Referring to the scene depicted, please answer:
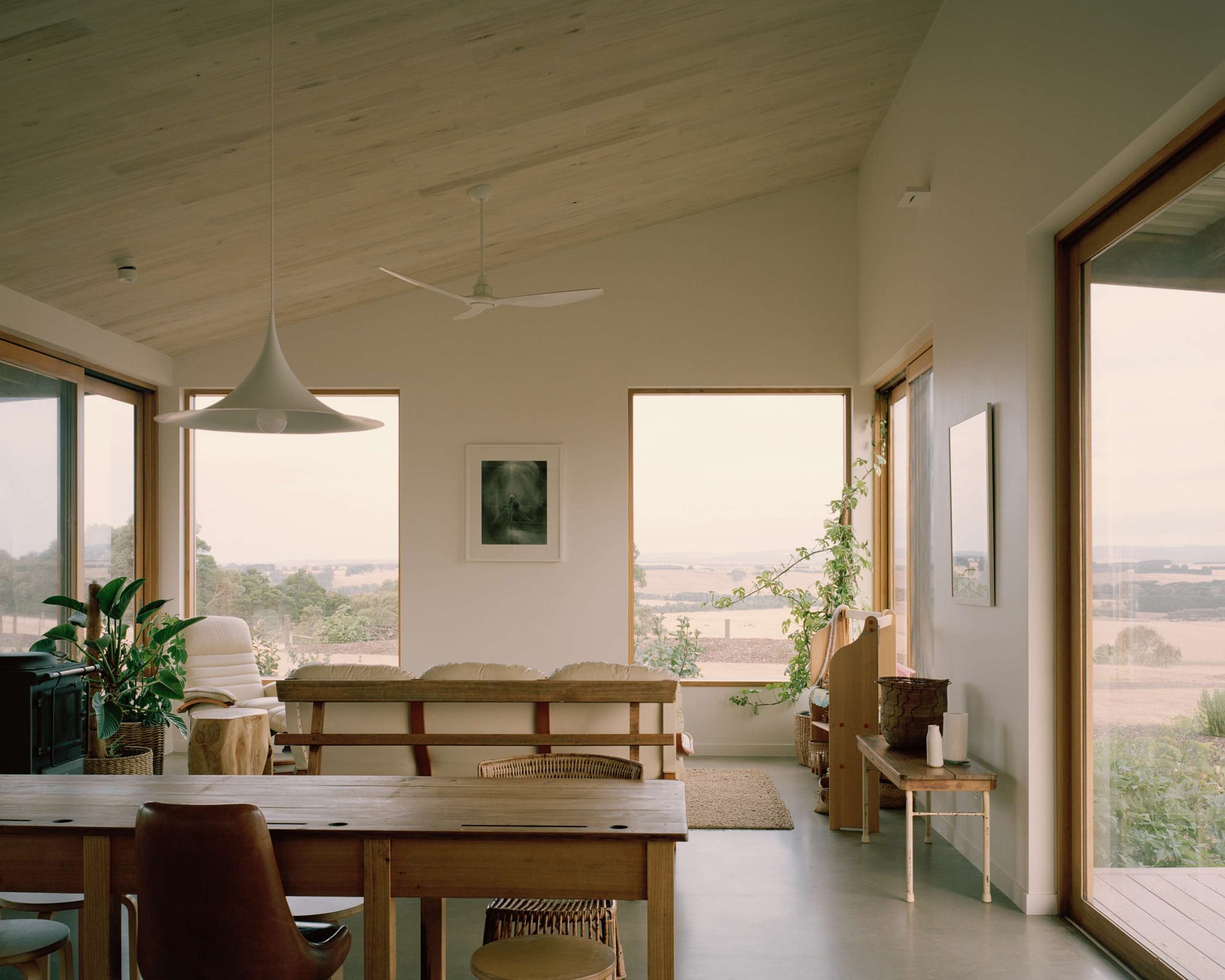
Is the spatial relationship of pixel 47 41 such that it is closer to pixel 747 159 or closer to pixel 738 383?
pixel 747 159

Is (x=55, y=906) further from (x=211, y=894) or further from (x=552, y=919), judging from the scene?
(x=552, y=919)

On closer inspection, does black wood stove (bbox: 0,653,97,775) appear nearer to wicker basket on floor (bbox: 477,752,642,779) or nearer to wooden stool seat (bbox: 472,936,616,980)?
wicker basket on floor (bbox: 477,752,642,779)

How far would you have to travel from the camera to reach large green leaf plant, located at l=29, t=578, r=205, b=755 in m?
5.30

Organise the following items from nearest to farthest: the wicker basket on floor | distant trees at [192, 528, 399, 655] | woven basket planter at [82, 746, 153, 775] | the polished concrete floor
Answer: the wicker basket on floor
the polished concrete floor
woven basket planter at [82, 746, 153, 775]
distant trees at [192, 528, 399, 655]

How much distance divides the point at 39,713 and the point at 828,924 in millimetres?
3766

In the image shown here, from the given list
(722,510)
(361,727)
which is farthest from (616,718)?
(722,510)

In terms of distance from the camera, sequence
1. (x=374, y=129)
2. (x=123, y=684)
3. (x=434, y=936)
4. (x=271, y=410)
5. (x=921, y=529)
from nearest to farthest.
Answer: (x=271, y=410) → (x=434, y=936) → (x=374, y=129) → (x=123, y=684) → (x=921, y=529)

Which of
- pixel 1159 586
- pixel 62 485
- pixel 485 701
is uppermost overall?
pixel 62 485

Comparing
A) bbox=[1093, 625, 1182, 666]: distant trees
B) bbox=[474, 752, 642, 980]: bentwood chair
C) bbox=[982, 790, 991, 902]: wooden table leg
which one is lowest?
bbox=[982, 790, 991, 902]: wooden table leg

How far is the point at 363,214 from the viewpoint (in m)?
5.54

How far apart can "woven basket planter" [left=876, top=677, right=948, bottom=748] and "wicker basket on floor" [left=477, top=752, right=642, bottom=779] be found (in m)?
1.73

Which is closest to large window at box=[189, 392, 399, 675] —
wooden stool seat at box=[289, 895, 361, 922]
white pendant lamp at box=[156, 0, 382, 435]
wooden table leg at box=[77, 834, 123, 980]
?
wooden stool seat at box=[289, 895, 361, 922]

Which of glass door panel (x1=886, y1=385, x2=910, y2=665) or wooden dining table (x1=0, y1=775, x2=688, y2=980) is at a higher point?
glass door panel (x1=886, y1=385, x2=910, y2=665)

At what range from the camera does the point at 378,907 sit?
233 centimetres
